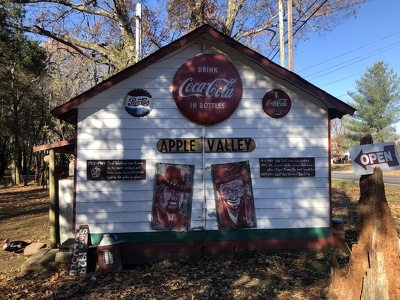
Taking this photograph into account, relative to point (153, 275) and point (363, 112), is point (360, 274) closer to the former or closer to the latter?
point (153, 275)

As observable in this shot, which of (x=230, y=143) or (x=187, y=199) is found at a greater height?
(x=230, y=143)

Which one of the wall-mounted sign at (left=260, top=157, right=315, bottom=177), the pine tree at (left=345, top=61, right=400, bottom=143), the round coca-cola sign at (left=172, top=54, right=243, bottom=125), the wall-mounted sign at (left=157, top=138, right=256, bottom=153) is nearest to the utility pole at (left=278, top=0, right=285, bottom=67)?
the round coca-cola sign at (left=172, top=54, right=243, bottom=125)

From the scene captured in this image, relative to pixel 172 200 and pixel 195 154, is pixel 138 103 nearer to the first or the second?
pixel 195 154

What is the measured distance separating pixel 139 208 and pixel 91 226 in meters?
1.04

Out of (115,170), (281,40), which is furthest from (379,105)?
(115,170)

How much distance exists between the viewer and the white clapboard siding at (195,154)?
744 centimetres

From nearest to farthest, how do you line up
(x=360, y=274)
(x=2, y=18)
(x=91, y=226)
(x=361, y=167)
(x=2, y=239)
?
(x=360, y=274), (x=361, y=167), (x=91, y=226), (x=2, y=239), (x=2, y=18)

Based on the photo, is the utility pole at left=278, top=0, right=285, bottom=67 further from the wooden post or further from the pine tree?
the pine tree

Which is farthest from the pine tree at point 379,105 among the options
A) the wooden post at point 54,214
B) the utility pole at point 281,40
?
the wooden post at point 54,214

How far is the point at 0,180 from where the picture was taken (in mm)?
38000

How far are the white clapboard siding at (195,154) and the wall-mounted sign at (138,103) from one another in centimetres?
10

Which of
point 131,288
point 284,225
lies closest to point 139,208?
point 131,288

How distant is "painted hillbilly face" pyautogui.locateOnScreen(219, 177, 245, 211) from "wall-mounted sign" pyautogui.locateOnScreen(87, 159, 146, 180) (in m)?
1.70

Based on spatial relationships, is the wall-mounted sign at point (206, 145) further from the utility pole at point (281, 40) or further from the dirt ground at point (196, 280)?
the utility pole at point (281, 40)
